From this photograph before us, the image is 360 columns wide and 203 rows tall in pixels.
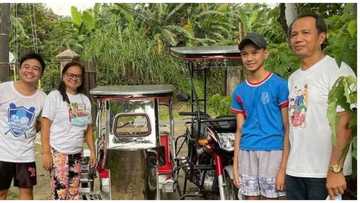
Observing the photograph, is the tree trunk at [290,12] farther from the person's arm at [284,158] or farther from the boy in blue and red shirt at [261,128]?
the person's arm at [284,158]

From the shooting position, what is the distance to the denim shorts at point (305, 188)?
231 cm

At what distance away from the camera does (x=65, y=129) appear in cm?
336

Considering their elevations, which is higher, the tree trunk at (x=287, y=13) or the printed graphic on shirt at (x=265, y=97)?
the tree trunk at (x=287, y=13)

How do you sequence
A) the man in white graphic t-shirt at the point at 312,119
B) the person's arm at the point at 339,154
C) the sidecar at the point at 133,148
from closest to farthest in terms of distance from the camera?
1. the person's arm at the point at 339,154
2. the man in white graphic t-shirt at the point at 312,119
3. the sidecar at the point at 133,148

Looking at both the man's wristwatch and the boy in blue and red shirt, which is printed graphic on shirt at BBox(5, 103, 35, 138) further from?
the man's wristwatch

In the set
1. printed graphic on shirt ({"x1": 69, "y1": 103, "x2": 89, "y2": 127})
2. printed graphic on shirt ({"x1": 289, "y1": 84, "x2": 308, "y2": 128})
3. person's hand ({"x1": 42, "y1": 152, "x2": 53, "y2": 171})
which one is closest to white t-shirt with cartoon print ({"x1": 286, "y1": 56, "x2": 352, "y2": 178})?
printed graphic on shirt ({"x1": 289, "y1": 84, "x2": 308, "y2": 128})

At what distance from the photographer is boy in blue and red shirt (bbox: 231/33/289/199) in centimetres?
257

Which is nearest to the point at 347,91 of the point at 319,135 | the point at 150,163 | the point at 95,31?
the point at 319,135

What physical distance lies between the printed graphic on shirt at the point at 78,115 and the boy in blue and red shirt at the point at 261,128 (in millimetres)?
1215

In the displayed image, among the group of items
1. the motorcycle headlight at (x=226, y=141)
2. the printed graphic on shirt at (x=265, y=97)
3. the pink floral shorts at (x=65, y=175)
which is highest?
the printed graphic on shirt at (x=265, y=97)

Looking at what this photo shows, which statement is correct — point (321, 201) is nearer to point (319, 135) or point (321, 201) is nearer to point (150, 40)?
point (319, 135)

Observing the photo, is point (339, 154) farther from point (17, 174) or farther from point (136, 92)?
point (136, 92)

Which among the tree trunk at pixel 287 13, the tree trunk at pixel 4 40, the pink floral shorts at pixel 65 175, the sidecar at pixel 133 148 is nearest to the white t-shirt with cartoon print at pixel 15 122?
the pink floral shorts at pixel 65 175

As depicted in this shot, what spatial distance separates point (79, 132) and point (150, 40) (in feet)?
34.5
